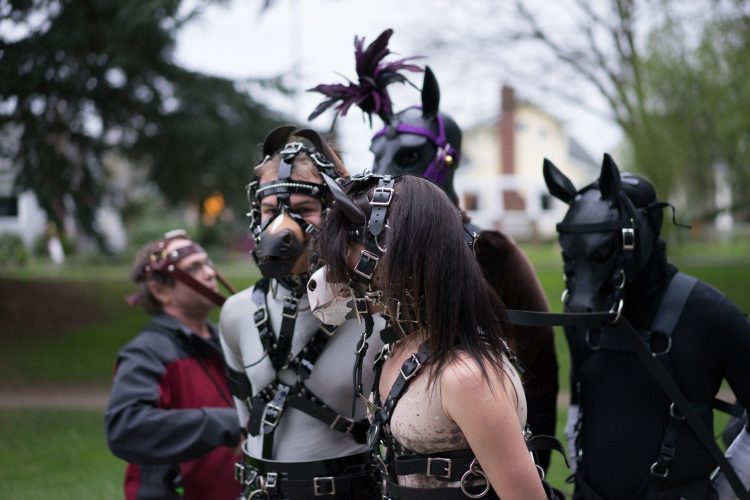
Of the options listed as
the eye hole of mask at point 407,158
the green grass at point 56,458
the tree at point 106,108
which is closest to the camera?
the eye hole of mask at point 407,158

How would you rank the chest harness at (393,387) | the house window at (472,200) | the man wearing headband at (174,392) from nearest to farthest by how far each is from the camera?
the chest harness at (393,387)
the man wearing headband at (174,392)
the house window at (472,200)

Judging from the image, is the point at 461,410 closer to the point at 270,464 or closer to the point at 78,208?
the point at 270,464

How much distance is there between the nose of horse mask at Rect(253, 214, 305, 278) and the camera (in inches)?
102

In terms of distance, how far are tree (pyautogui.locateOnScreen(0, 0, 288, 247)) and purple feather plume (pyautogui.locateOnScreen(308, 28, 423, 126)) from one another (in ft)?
23.7

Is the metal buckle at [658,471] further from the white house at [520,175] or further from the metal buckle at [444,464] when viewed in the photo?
the white house at [520,175]

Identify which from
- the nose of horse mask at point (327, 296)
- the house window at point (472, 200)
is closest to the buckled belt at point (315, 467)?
the nose of horse mask at point (327, 296)

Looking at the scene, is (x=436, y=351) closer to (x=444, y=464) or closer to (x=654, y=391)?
(x=444, y=464)

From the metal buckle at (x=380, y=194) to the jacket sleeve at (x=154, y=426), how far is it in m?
1.72

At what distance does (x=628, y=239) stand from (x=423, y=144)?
3.00 ft

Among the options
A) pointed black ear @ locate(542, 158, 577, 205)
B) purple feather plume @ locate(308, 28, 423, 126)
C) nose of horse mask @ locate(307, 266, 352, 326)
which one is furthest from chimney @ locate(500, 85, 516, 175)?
nose of horse mask @ locate(307, 266, 352, 326)

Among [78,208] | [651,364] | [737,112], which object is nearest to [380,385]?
[651,364]

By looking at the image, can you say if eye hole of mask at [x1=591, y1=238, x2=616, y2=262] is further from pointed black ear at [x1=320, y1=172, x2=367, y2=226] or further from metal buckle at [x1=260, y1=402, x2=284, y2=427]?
metal buckle at [x1=260, y1=402, x2=284, y2=427]

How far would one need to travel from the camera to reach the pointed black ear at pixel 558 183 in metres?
3.06

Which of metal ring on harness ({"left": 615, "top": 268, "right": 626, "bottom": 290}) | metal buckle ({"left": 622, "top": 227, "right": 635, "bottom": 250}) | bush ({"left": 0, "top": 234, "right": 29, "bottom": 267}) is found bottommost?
bush ({"left": 0, "top": 234, "right": 29, "bottom": 267})
